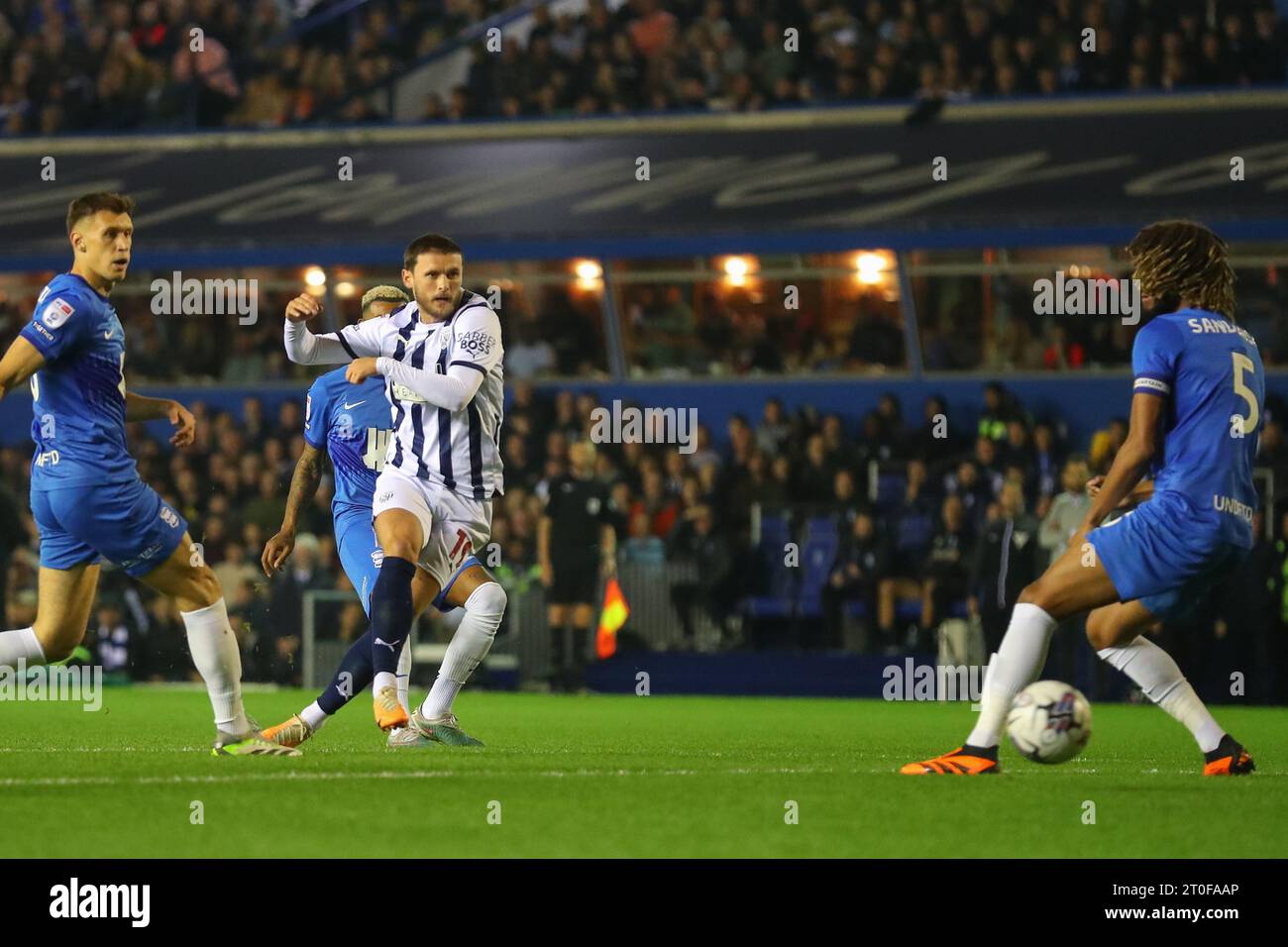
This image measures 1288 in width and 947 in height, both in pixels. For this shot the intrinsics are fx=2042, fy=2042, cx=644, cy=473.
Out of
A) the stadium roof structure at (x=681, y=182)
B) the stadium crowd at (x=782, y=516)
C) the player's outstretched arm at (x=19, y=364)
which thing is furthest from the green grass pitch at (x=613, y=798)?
the stadium roof structure at (x=681, y=182)

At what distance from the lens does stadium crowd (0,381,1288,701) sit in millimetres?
16125

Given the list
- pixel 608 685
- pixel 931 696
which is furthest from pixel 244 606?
pixel 931 696

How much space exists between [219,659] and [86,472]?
1.00 meters

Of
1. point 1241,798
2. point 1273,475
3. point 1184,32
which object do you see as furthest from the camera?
point 1184,32

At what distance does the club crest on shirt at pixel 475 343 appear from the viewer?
30.3 ft

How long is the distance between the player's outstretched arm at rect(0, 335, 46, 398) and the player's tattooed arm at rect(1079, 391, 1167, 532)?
4044 mm

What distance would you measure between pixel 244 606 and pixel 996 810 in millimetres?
12369

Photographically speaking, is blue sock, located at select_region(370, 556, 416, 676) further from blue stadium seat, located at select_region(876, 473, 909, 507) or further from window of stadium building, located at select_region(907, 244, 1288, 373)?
window of stadium building, located at select_region(907, 244, 1288, 373)

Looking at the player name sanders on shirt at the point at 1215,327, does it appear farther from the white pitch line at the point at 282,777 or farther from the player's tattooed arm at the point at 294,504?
the player's tattooed arm at the point at 294,504

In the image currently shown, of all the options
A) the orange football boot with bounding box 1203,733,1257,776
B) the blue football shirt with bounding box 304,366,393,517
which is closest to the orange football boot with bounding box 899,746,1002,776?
the orange football boot with bounding box 1203,733,1257,776

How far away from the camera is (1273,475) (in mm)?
16656

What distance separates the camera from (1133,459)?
292 inches

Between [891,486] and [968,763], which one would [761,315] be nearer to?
[891,486]

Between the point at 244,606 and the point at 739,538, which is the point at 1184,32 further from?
the point at 244,606
